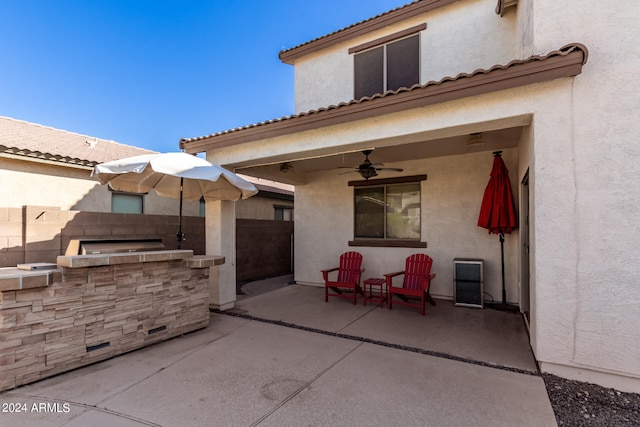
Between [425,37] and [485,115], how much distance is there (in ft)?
12.9

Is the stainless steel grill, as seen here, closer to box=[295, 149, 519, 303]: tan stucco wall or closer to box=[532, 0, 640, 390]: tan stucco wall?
box=[295, 149, 519, 303]: tan stucco wall

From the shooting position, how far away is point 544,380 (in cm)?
302

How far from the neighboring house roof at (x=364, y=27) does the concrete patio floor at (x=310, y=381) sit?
6.18 meters

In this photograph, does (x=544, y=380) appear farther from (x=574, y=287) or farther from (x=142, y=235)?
(x=142, y=235)

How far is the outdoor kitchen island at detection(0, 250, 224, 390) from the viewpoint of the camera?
Answer: 287cm

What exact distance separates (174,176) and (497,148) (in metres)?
5.86

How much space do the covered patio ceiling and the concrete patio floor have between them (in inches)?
107

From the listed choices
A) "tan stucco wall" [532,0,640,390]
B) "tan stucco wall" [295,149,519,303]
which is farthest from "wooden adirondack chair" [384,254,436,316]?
"tan stucco wall" [532,0,640,390]

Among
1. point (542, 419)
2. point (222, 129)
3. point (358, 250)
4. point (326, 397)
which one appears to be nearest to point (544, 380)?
point (542, 419)

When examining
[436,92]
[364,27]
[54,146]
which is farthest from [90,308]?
[364,27]

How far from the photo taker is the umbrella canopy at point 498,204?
5.44 m

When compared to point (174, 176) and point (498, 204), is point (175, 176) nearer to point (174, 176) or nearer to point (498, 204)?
point (174, 176)

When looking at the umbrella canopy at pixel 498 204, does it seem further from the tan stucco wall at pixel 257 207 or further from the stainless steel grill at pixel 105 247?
the tan stucco wall at pixel 257 207

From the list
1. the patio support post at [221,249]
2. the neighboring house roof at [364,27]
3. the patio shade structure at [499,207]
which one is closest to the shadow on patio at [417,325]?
the patio support post at [221,249]
